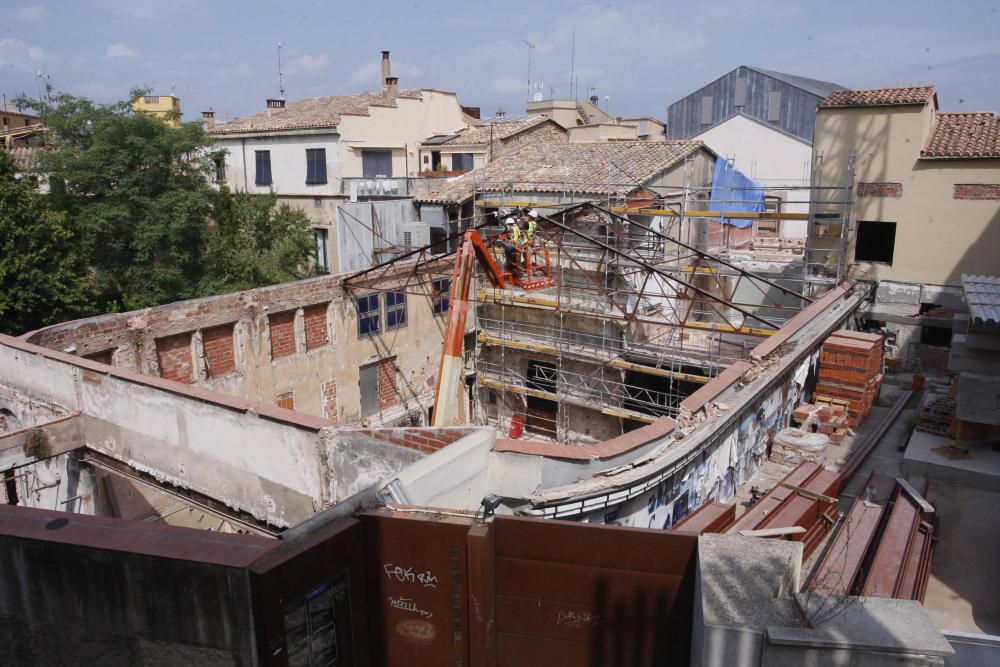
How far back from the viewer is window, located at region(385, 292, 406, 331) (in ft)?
59.8

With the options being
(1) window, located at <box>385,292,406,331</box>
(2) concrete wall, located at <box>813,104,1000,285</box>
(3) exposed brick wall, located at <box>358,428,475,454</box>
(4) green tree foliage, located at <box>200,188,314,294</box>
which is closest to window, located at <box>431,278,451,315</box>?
(1) window, located at <box>385,292,406,331</box>

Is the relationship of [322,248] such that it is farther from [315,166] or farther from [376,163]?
[376,163]

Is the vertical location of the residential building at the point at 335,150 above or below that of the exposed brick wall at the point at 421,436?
above

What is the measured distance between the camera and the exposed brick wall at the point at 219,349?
1426 centimetres

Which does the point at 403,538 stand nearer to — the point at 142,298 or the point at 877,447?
the point at 877,447

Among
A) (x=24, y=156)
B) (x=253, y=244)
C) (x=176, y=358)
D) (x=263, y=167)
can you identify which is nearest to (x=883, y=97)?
(x=176, y=358)

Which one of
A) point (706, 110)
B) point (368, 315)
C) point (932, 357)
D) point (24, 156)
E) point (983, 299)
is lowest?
point (932, 357)

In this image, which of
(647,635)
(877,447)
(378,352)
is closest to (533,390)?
(378,352)

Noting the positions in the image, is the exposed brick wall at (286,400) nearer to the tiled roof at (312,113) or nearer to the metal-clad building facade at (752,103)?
the tiled roof at (312,113)

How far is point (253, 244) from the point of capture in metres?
23.0

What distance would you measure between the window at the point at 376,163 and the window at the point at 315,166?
1.41 m

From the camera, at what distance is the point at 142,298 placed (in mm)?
19078

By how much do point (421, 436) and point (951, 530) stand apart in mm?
6257

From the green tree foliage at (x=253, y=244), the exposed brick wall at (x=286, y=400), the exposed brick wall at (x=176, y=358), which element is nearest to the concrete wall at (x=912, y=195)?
the exposed brick wall at (x=286, y=400)
